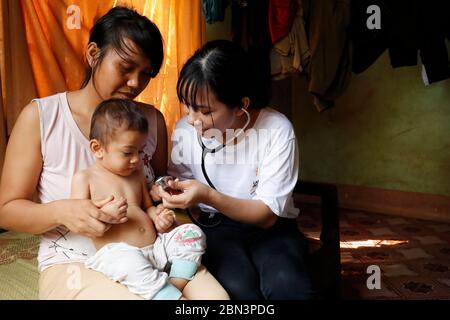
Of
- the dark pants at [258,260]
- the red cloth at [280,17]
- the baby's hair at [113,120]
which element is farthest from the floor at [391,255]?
the baby's hair at [113,120]

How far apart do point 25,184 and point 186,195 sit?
471 millimetres

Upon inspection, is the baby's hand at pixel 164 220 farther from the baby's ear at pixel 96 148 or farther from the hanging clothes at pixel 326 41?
the hanging clothes at pixel 326 41

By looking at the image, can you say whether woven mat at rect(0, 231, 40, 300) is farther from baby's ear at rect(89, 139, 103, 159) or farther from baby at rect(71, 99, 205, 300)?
baby's ear at rect(89, 139, 103, 159)

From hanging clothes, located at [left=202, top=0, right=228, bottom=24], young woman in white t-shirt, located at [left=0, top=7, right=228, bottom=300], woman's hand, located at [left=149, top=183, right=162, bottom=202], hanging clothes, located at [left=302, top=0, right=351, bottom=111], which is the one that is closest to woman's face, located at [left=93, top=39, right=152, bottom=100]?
young woman in white t-shirt, located at [left=0, top=7, right=228, bottom=300]

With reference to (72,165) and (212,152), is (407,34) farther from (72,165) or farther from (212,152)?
(72,165)

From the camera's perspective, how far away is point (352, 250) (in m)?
3.00

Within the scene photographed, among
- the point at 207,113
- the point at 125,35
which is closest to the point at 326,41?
the point at 207,113

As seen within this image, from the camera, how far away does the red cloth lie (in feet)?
9.30

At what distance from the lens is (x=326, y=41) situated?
3076 mm

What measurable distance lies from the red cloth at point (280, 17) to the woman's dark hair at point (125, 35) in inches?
63.7

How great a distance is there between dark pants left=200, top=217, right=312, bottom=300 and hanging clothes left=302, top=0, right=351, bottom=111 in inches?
68.8
